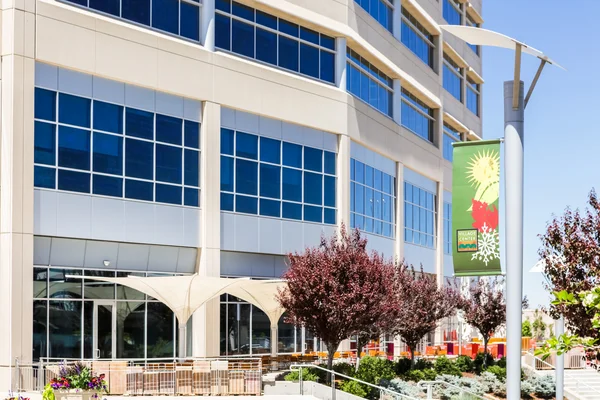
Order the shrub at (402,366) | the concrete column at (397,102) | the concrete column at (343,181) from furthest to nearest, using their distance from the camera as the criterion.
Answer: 1. the concrete column at (397,102)
2. the concrete column at (343,181)
3. the shrub at (402,366)

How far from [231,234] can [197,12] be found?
8093 millimetres

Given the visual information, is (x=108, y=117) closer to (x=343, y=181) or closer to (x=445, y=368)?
(x=343, y=181)

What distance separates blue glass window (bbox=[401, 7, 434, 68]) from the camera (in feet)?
169

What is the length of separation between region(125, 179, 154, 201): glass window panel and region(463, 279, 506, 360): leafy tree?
655 inches

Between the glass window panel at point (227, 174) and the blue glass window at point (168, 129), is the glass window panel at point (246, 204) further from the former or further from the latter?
the blue glass window at point (168, 129)

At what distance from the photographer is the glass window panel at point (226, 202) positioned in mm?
34450

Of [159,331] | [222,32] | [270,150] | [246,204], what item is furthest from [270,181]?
[159,331]

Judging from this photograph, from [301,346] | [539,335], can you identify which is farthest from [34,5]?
[539,335]

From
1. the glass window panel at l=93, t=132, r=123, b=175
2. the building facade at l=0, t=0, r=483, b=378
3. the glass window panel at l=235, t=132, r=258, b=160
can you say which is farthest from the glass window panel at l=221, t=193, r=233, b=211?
the glass window panel at l=93, t=132, r=123, b=175

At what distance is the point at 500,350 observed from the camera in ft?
151

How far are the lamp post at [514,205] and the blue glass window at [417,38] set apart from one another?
41432mm

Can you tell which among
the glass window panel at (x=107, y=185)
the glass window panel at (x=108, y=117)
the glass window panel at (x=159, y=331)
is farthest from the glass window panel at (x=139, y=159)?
the glass window panel at (x=159, y=331)

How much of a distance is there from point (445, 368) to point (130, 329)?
13385 mm

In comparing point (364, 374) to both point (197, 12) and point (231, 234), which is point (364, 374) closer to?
point (231, 234)
